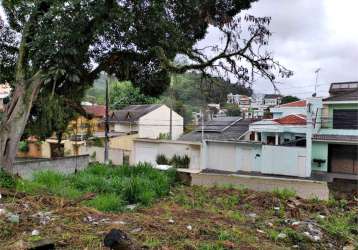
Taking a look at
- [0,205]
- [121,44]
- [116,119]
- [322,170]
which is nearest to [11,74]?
[121,44]

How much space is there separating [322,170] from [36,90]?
48.2 ft

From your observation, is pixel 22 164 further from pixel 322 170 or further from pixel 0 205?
pixel 322 170

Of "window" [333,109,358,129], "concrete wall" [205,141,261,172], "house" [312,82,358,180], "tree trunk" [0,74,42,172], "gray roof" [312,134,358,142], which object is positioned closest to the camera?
"tree trunk" [0,74,42,172]

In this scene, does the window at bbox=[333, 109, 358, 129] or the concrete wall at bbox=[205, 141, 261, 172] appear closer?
the window at bbox=[333, 109, 358, 129]

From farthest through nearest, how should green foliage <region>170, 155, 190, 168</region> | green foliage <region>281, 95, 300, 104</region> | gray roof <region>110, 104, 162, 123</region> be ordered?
gray roof <region>110, 104, 162, 123</region> → green foliage <region>281, 95, 300, 104</region> → green foliage <region>170, 155, 190, 168</region>

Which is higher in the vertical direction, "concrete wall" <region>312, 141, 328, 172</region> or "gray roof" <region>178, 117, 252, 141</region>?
"gray roof" <region>178, 117, 252, 141</region>

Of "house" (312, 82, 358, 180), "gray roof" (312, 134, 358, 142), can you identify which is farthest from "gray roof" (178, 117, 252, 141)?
"house" (312, 82, 358, 180)

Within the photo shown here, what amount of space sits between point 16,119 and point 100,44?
221cm

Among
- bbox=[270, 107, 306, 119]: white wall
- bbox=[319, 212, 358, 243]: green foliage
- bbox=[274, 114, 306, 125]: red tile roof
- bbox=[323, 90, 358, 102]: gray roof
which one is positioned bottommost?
bbox=[319, 212, 358, 243]: green foliage

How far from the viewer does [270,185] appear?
7.84 meters

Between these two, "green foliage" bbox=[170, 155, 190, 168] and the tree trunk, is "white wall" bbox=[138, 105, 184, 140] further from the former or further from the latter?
the tree trunk

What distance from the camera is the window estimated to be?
54.4 ft

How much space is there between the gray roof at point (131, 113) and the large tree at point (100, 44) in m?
18.3

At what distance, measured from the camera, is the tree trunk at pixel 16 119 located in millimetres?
6336
